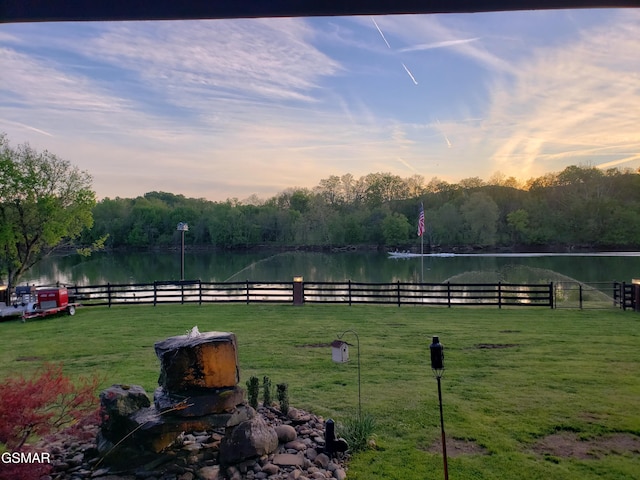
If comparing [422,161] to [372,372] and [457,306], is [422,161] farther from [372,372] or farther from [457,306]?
[372,372]

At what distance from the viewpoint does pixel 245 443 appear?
4855 mm

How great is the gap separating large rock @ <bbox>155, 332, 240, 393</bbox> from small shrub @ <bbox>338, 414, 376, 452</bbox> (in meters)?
1.49

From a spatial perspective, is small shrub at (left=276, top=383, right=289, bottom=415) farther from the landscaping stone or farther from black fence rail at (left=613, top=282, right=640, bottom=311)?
black fence rail at (left=613, top=282, right=640, bottom=311)

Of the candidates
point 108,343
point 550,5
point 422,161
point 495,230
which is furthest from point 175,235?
point 550,5

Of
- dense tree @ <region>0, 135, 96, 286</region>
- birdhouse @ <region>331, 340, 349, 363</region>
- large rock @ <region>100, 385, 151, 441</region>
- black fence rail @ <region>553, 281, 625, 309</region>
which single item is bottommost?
black fence rail @ <region>553, 281, 625, 309</region>

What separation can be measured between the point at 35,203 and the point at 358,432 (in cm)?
2055

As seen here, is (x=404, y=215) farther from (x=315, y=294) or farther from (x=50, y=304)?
(x=50, y=304)

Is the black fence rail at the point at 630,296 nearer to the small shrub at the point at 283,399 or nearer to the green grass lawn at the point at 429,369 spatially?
the green grass lawn at the point at 429,369

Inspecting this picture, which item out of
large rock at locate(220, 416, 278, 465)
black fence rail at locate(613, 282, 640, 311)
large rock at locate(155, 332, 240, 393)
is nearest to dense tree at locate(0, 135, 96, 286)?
large rock at locate(155, 332, 240, 393)

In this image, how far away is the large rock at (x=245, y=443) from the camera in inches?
189

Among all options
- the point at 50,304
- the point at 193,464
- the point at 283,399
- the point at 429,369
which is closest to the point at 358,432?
the point at 283,399

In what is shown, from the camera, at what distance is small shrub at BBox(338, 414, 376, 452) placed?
5.25m

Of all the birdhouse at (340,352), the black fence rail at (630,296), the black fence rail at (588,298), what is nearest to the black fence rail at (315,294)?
the black fence rail at (588,298)

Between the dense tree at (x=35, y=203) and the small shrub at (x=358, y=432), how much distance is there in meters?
19.3
